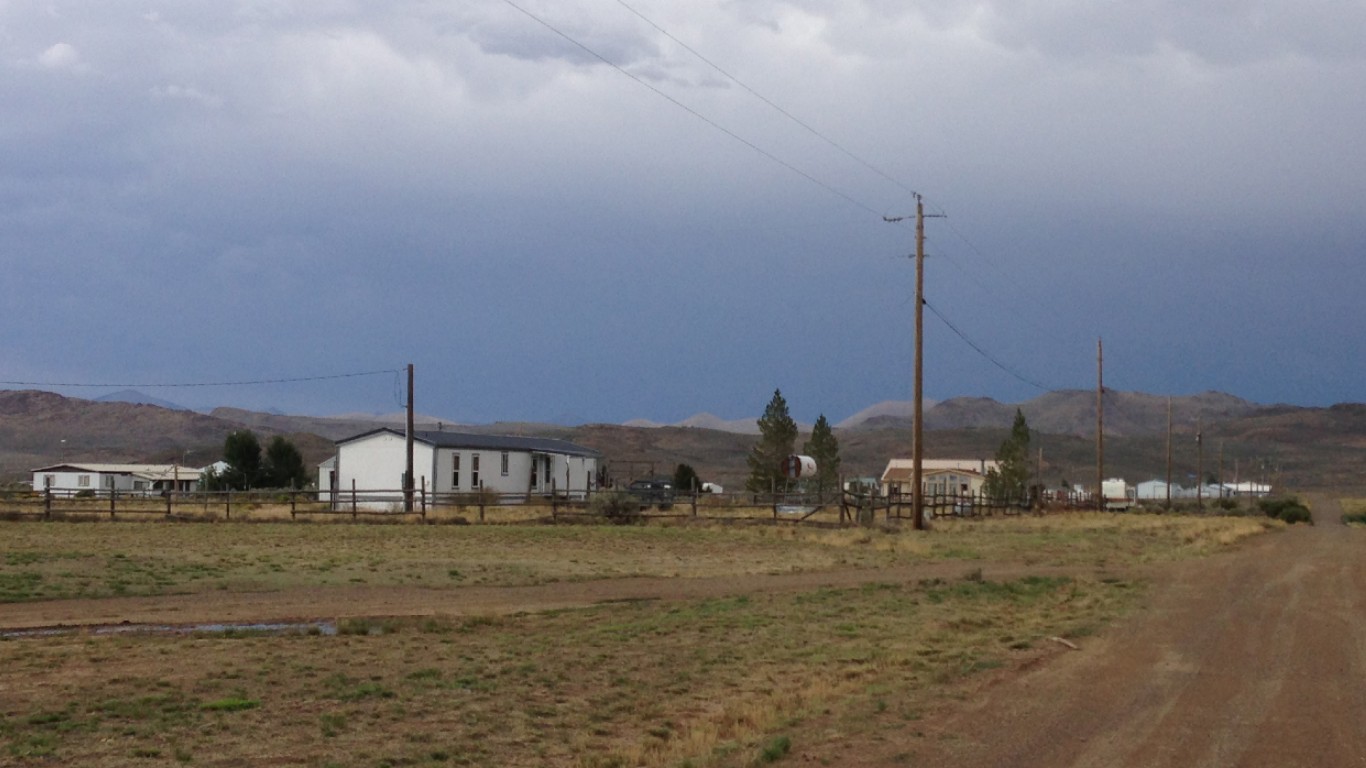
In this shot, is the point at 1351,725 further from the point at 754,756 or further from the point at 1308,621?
the point at 1308,621

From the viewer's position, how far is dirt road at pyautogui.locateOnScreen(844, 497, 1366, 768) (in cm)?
900

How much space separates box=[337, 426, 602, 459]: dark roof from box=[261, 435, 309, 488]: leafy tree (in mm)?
14053

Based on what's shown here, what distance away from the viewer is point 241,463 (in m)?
72.7

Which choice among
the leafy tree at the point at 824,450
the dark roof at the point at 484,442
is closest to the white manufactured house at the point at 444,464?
the dark roof at the point at 484,442

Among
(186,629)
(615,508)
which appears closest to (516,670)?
(186,629)

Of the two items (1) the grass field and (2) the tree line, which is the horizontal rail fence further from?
(1) the grass field

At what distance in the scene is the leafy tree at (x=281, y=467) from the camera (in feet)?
240

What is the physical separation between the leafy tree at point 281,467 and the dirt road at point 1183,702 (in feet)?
204

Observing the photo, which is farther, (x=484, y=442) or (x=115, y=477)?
(x=115, y=477)

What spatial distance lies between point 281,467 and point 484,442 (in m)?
18.5

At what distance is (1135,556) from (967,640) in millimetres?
15972

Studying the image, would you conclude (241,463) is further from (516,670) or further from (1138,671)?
(1138,671)

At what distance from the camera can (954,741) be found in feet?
31.2

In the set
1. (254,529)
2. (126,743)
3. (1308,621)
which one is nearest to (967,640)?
(1308,621)
